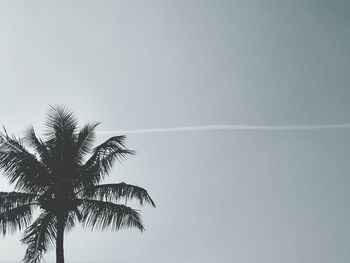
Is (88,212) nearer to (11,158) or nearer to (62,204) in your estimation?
(62,204)

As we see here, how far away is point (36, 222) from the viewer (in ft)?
50.8

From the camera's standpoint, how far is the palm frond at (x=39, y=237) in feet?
48.0

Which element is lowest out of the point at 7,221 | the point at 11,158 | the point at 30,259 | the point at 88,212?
the point at 30,259

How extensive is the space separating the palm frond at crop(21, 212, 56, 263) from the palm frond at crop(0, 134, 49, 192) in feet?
4.27

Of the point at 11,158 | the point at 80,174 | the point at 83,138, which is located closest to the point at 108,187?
the point at 80,174

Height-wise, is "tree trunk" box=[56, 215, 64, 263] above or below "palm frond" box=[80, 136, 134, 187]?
below

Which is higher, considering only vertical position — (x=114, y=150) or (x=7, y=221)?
(x=114, y=150)

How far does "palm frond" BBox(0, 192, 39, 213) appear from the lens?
596 inches

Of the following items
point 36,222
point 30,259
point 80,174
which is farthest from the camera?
point 80,174

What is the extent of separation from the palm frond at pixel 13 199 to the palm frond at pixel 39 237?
0.79 metres

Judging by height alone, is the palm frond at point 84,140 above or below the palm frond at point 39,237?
above

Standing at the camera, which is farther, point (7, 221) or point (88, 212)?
point (88, 212)

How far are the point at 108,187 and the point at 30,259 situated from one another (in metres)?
3.84

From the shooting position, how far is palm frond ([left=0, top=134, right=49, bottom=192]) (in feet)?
51.2
